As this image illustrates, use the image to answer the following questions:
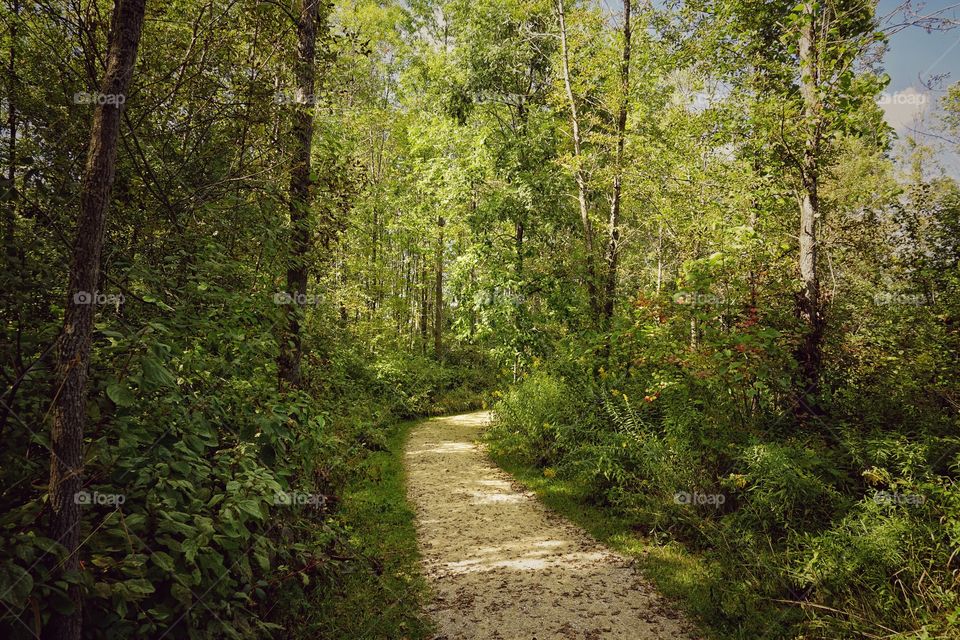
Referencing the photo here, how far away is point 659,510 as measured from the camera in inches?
283

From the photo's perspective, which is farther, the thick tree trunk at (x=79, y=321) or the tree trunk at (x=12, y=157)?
the tree trunk at (x=12, y=157)

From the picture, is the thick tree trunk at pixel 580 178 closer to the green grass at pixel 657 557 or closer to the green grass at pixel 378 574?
the green grass at pixel 657 557

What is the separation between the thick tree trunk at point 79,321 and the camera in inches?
88.7

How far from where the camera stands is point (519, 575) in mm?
6336

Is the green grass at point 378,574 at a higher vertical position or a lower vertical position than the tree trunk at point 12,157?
lower

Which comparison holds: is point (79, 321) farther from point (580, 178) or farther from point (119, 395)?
point (580, 178)

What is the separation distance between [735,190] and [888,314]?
10.00 ft

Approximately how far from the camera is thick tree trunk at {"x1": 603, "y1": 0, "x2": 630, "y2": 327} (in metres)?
11.3

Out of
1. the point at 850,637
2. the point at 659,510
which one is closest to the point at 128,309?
the point at 850,637

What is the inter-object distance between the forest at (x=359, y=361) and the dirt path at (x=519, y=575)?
266mm

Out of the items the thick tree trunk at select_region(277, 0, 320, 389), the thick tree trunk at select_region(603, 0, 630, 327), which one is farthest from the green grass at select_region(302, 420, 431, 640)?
the thick tree trunk at select_region(603, 0, 630, 327)

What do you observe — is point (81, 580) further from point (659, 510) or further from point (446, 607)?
point (659, 510)

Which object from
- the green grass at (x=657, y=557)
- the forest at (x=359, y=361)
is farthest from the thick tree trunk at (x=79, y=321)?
the green grass at (x=657, y=557)

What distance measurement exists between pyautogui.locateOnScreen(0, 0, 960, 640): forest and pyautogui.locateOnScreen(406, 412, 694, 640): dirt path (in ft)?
0.87
